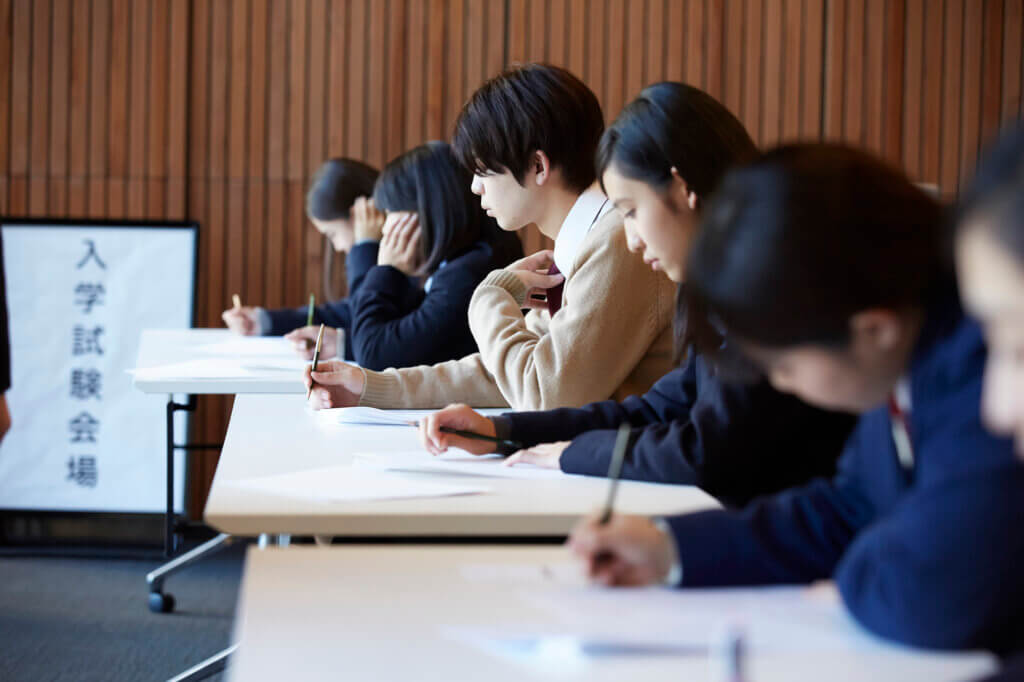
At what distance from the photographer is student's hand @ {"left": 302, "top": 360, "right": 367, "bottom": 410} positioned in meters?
2.27

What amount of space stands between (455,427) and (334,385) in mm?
578

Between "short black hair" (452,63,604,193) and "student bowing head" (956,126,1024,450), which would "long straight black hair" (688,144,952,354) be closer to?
"student bowing head" (956,126,1024,450)

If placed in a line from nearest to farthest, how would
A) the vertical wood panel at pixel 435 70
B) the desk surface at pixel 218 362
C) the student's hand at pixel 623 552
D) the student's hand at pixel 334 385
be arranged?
the student's hand at pixel 623 552 < the student's hand at pixel 334 385 < the desk surface at pixel 218 362 < the vertical wood panel at pixel 435 70

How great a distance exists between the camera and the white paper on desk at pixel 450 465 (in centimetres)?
165

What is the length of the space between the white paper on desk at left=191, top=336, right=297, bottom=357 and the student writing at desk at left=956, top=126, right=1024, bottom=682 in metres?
2.67

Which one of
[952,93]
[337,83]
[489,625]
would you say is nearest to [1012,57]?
[952,93]

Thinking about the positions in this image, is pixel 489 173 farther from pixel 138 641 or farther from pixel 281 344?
pixel 138 641

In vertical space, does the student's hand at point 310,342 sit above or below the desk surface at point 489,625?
below

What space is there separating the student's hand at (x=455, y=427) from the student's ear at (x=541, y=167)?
30.4 inches

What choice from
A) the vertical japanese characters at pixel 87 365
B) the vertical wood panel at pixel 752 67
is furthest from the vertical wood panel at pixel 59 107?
the vertical wood panel at pixel 752 67

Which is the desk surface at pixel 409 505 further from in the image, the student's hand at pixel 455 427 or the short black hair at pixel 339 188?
the short black hair at pixel 339 188

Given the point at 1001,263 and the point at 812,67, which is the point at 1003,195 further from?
the point at 812,67

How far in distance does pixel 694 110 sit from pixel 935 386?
94 centimetres

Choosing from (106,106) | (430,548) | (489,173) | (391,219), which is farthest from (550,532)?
(106,106)
